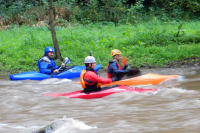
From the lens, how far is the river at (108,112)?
3553 millimetres

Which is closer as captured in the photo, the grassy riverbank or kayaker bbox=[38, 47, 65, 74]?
kayaker bbox=[38, 47, 65, 74]

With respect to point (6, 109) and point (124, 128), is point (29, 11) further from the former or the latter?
point (124, 128)

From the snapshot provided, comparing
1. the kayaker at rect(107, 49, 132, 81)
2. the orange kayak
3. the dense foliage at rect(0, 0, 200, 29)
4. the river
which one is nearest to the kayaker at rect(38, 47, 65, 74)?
the river

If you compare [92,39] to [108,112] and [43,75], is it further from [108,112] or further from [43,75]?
[108,112]

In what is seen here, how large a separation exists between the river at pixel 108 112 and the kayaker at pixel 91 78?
0.36 metres

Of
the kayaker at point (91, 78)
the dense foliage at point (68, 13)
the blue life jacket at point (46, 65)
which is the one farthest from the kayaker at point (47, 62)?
the dense foliage at point (68, 13)

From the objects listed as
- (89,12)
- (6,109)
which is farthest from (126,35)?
(6,109)

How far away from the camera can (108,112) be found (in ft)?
14.7

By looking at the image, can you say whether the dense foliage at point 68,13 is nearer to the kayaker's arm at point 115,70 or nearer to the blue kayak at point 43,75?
the blue kayak at point 43,75

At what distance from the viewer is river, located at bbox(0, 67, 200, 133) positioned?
3553 mm

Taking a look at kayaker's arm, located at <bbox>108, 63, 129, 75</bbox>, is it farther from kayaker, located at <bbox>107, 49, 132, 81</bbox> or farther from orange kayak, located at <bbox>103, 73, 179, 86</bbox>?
orange kayak, located at <bbox>103, 73, 179, 86</bbox>

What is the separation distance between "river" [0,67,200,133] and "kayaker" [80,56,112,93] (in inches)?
14.3

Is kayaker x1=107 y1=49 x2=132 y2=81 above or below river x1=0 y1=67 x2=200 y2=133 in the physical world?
above

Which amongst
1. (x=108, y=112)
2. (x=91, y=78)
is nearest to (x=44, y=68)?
(x=91, y=78)
